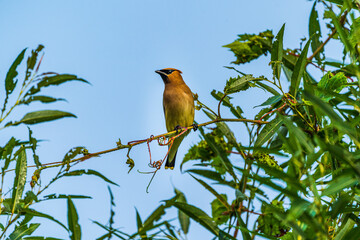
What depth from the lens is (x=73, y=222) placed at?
7.48ft

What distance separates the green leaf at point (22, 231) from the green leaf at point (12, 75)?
0.68 m

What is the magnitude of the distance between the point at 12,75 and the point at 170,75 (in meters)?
4.87

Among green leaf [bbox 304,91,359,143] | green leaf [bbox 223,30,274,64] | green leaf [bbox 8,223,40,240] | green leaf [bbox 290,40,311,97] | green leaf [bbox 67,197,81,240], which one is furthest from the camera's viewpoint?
green leaf [bbox 223,30,274,64]

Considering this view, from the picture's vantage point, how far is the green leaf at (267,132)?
9.51 ft

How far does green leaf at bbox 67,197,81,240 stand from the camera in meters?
2.26

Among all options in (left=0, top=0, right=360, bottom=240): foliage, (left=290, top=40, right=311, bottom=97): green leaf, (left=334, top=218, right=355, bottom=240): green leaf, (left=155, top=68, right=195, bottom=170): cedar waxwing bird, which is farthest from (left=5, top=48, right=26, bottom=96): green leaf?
(left=155, top=68, right=195, bottom=170): cedar waxwing bird

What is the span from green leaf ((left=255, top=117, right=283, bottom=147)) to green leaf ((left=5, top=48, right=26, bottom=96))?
1.37 metres

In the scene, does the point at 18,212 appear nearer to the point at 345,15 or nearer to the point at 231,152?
the point at 231,152

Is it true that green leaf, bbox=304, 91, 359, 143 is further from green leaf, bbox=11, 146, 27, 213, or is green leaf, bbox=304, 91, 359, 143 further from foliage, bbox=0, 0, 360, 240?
green leaf, bbox=11, 146, 27, 213

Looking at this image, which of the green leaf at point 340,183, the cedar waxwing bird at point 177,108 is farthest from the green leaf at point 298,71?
the cedar waxwing bird at point 177,108

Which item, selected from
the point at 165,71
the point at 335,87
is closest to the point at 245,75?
the point at 335,87

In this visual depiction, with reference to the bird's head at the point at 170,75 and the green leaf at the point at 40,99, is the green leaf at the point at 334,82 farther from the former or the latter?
the bird's head at the point at 170,75

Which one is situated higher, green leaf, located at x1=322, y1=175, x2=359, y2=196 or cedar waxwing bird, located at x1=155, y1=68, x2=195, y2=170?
cedar waxwing bird, located at x1=155, y1=68, x2=195, y2=170

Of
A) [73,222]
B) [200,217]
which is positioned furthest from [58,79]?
[200,217]
